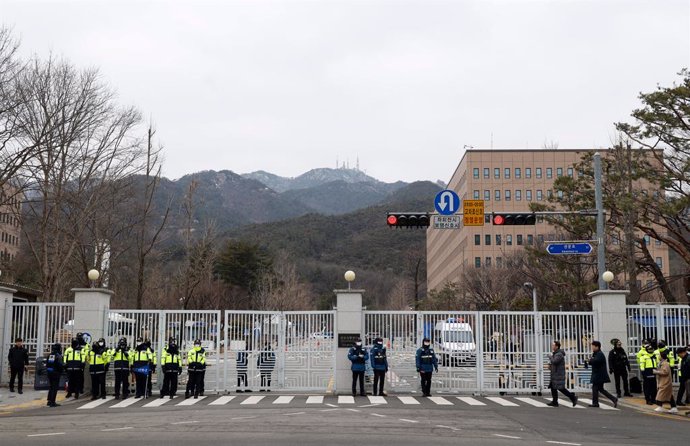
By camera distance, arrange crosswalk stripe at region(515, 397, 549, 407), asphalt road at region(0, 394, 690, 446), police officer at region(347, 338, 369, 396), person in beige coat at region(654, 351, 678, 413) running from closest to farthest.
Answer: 1. asphalt road at region(0, 394, 690, 446)
2. person in beige coat at region(654, 351, 678, 413)
3. crosswalk stripe at region(515, 397, 549, 407)
4. police officer at region(347, 338, 369, 396)

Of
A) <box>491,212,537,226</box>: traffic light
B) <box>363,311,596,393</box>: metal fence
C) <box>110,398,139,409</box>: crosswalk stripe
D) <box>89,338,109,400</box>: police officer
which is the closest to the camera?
<box>110,398,139,409</box>: crosswalk stripe

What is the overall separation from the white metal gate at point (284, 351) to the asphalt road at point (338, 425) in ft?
11.0

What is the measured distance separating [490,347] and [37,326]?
14.1 m

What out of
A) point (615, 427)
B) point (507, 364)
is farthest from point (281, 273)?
point (615, 427)

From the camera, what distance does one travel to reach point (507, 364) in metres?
23.0

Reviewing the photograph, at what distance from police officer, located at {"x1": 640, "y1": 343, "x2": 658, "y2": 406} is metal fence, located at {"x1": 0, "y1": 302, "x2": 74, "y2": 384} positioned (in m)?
16.8

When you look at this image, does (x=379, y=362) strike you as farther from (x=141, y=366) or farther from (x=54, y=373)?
(x=54, y=373)

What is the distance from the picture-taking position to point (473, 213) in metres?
23.6

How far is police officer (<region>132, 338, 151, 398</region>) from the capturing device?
21.3 metres

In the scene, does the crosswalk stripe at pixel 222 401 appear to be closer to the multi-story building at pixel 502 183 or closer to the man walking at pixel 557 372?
the man walking at pixel 557 372

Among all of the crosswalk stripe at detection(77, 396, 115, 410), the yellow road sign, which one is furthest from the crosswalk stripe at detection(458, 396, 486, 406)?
the crosswalk stripe at detection(77, 396, 115, 410)

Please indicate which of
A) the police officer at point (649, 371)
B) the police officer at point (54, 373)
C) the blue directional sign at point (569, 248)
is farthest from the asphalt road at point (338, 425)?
the blue directional sign at point (569, 248)

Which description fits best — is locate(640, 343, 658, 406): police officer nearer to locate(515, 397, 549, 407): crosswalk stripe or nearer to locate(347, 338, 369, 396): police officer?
locate(515, 397, 549, 407): crosswalk stripe

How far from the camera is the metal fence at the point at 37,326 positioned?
23562 millimetres
